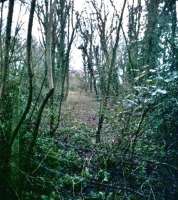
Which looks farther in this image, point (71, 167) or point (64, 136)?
point (64, 136)

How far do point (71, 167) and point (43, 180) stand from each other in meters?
2.18

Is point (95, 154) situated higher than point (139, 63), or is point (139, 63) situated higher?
point (139, 63)

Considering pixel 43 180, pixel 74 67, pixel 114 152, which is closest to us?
pixel 43 180

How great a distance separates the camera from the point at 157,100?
580 centimetres

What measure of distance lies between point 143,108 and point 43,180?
240cm

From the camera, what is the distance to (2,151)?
391 cm

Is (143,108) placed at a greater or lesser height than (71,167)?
greater

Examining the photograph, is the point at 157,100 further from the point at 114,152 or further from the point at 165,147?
the point at 114,152

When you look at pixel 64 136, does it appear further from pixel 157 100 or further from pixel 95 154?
pixel 157 100

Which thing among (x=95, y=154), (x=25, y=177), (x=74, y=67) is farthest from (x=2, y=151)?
(x=74, y=67)

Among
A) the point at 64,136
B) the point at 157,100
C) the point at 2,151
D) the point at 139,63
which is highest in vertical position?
the point at 139,63

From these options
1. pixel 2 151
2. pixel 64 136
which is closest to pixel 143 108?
pixel 2 151

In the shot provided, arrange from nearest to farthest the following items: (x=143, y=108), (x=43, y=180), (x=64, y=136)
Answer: (x=43, y=180) → (x=143, y=108) → (x=64, y=136)

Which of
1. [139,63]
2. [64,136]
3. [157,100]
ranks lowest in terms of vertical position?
[64,136]
